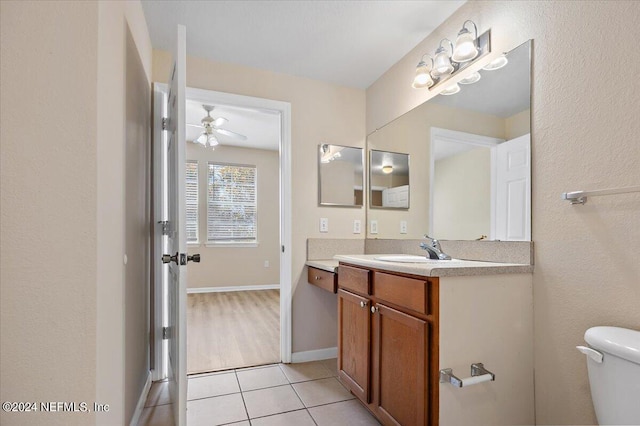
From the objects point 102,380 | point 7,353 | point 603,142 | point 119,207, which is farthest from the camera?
point 119,207

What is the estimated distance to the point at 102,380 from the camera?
1025 millimetres

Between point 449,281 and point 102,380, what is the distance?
4.26 feet

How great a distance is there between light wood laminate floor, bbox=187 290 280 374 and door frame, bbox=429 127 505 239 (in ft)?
5.96

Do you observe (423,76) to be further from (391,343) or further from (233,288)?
(233,288)

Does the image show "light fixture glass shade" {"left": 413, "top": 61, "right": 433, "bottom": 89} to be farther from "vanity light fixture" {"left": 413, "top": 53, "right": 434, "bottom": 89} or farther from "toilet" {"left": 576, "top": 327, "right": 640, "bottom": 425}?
"toilet" {"left": 576, "top": 327, "right": 640, "bottom": 425}

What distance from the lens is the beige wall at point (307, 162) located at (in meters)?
2.56

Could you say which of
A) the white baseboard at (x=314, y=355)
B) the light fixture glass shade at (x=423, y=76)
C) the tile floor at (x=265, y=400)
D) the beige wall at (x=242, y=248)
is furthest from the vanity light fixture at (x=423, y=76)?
the beige wall at (x=242, y=248)

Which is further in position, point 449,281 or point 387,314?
point 387,314

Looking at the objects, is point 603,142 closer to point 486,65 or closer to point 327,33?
point 486,65

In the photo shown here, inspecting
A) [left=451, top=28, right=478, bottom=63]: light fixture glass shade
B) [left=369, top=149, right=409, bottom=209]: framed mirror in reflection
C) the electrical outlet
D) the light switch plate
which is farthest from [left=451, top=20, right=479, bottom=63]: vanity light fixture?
the electrical outlet

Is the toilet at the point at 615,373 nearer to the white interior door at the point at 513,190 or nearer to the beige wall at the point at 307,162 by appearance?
the white interior door at the point at 513,190

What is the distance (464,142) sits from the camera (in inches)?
73.9

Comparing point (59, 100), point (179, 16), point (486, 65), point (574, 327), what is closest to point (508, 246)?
point (574, 327)

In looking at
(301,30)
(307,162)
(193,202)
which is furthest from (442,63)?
(193,202)
